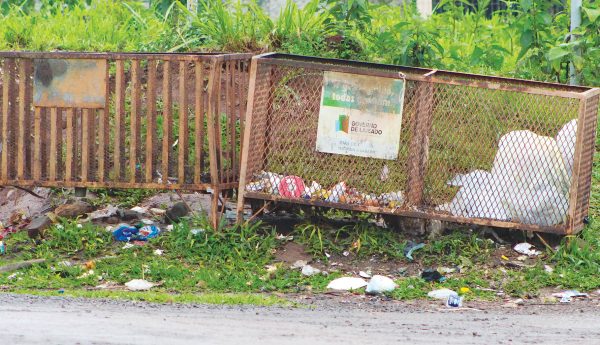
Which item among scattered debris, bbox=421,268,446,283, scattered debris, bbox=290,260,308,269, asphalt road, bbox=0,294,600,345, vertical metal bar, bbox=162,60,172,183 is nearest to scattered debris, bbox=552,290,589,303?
asphalt road, bbox=0,294,600,345

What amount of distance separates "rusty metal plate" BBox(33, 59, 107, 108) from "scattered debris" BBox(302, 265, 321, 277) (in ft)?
6.44

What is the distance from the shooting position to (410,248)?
846 cm

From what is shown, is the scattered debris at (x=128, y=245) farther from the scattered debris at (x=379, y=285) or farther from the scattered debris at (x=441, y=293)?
the scattered debris at (x=441, y=293)

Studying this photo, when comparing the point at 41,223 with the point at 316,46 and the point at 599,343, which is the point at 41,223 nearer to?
the point at 316,46

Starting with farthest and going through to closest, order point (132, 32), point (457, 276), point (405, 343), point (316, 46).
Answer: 1. point (132, 32)
2. point (316, 46)
3. point (457, 276)
4. point (405, 343)

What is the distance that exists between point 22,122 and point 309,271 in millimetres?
2504

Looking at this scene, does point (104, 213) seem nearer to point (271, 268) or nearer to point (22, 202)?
point (22, 202)

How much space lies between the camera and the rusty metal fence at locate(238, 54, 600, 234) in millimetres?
8273

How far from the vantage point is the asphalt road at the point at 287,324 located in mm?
5977

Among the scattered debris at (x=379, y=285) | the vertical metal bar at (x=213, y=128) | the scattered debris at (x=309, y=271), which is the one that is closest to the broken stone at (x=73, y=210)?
the vertical metal bar at (x=213, y=128)

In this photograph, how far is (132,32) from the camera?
1266 cm

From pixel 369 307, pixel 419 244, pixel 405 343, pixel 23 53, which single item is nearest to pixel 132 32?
pixel 23 53

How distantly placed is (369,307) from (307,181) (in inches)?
62.8

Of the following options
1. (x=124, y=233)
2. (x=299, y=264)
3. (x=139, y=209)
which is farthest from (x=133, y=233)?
(x=299, y=264)
